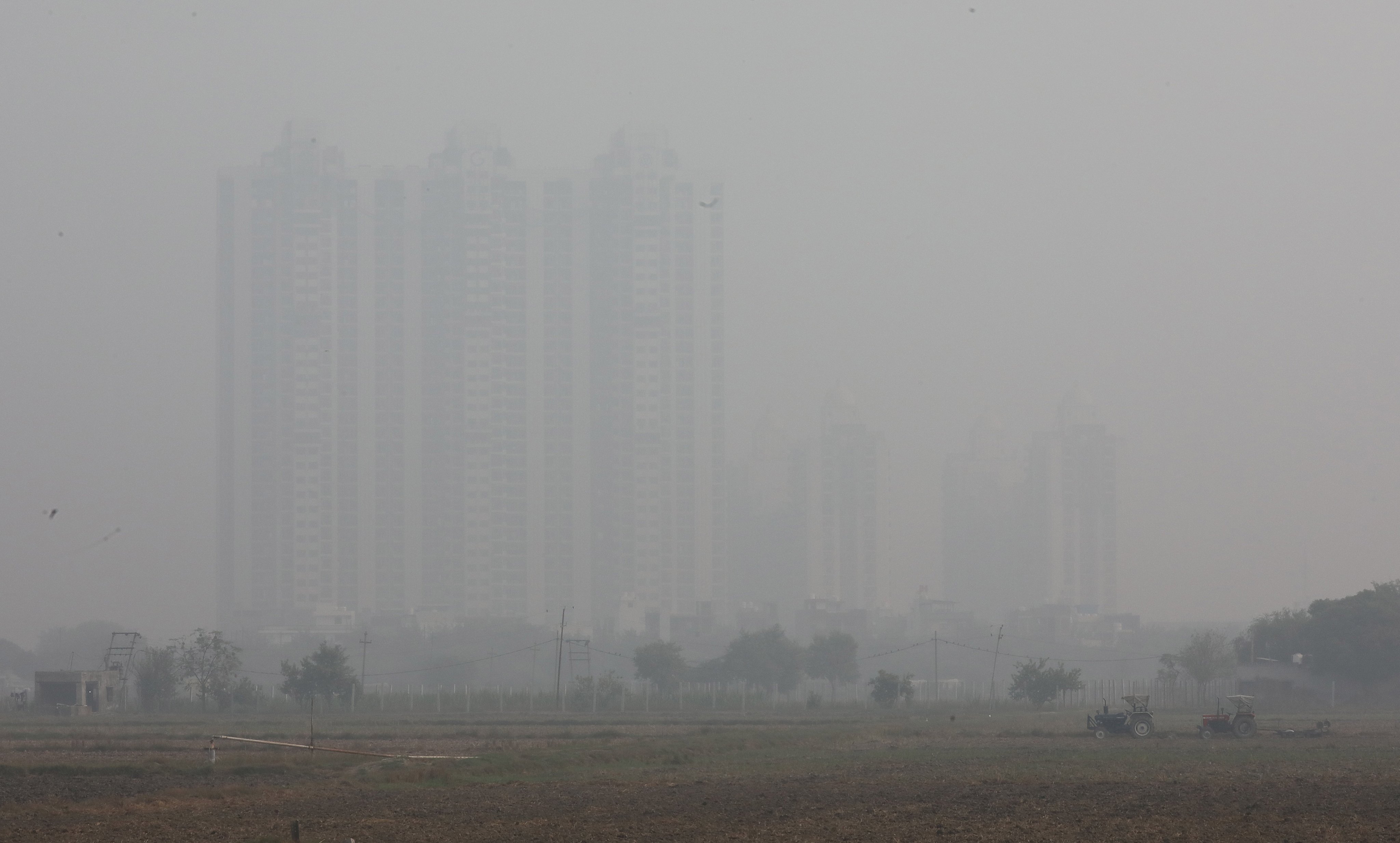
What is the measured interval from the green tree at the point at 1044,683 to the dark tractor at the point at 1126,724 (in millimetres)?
42090

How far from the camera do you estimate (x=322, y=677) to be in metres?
99.8

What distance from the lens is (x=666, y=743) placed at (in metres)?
54.7

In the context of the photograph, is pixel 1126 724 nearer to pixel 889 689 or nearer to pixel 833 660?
pixel 889 689

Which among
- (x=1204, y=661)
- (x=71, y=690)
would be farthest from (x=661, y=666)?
(x=71, y=690)

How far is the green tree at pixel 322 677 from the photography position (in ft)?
327

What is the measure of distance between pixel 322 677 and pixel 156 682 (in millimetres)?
15693

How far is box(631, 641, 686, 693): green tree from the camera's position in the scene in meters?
127

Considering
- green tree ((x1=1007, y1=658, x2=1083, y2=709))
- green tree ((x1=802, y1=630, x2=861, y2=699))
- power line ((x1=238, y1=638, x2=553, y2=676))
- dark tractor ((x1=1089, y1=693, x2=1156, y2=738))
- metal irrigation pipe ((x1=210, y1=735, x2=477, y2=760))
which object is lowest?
power line ((x1=238, y1=638, x2=553, y2=676))

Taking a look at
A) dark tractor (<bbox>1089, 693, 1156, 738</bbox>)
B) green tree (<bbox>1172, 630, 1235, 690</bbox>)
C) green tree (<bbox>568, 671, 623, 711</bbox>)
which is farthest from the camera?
green tree (<bbox>1172, 630, 1235, 690</bbox>)

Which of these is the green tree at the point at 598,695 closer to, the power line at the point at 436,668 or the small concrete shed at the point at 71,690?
the small concrete shed at the point at 71,690

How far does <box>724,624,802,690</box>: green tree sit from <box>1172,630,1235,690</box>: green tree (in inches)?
1502

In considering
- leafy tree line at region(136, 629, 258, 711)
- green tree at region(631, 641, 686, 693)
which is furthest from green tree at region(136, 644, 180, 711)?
green tree at region(631, 641, 686, 693)

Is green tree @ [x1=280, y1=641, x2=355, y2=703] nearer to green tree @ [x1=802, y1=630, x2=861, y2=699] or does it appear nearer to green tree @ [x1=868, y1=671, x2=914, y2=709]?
green tree @ [x1=868, y1=671, x2=914, y2=709]

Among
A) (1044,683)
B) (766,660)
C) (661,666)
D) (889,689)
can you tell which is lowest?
(766,660)
